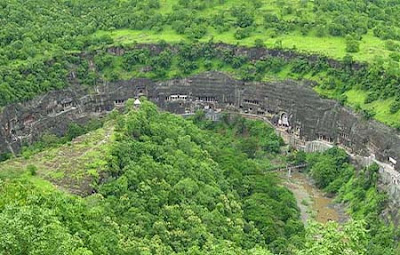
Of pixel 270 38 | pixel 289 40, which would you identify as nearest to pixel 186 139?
pixel 289 40

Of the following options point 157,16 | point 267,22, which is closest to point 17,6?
point 157,16

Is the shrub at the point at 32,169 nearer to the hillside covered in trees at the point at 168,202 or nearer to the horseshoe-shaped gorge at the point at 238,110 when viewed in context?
the hillside covered in trees at the point at 168,202

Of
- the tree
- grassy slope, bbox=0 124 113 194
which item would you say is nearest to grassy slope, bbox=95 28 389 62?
the tree

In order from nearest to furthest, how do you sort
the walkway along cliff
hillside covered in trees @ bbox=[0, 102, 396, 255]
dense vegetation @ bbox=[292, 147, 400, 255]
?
hillside covered in trees @ bbox=[0, 102, 396, 255] < dense vegetation @ bbox=[292, 147, 400, 255] < the walkway along cliff

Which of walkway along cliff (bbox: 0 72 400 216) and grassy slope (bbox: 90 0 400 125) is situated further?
grassy slope (bbox: 90 0 400 125)

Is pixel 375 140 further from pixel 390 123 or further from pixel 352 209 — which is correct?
pixel 352 209

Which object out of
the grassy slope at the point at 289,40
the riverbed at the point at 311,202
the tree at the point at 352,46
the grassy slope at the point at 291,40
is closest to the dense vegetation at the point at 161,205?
the riverbed at the point at 311,202

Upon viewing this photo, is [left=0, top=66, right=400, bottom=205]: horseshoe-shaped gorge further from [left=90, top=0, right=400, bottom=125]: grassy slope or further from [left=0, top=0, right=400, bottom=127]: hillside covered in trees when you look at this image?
[left=90, top=0, right=400, bottom=125]: grassy slope
